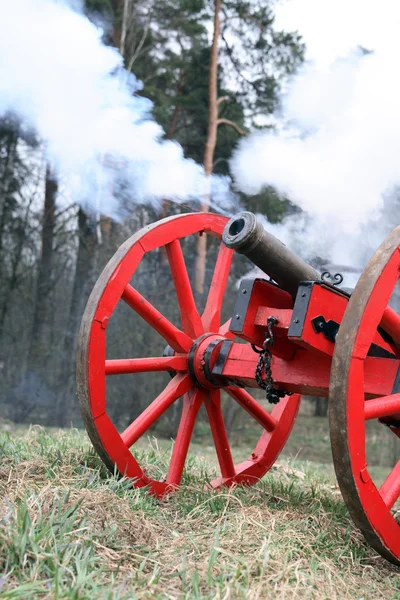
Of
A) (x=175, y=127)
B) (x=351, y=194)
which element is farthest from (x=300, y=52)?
(x=351, y=194)

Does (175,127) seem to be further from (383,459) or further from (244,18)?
(383,459)

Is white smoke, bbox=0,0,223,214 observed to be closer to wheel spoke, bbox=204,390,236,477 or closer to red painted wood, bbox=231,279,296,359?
wheel spoke, bbox=204,390,236,477

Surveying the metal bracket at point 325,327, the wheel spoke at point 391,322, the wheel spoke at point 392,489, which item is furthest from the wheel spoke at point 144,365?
the wheel spoke at point 392,489

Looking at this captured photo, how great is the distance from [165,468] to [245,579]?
7.05 feet

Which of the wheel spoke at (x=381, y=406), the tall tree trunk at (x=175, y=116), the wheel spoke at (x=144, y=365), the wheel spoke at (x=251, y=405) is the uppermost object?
the tall tree trunk at (x=175, y=116)

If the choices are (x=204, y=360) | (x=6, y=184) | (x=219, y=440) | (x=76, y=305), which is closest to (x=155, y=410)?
(x=204, y=360)

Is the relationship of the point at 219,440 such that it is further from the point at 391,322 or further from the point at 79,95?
the point at 79,95

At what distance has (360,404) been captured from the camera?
110 inches

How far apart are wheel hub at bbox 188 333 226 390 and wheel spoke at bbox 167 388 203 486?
9 cm

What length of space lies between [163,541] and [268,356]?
1015 millimetres

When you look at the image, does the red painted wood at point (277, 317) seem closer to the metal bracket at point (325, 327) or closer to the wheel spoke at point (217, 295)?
the metal bracket at point (325, 327)

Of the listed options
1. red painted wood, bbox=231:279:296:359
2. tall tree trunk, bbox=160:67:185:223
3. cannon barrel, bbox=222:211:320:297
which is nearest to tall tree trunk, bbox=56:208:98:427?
tall tree trunk, bbox=160:67:185:223

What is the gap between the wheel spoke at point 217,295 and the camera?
4.33 meters

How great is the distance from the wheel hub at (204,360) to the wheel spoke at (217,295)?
198 millimetres
